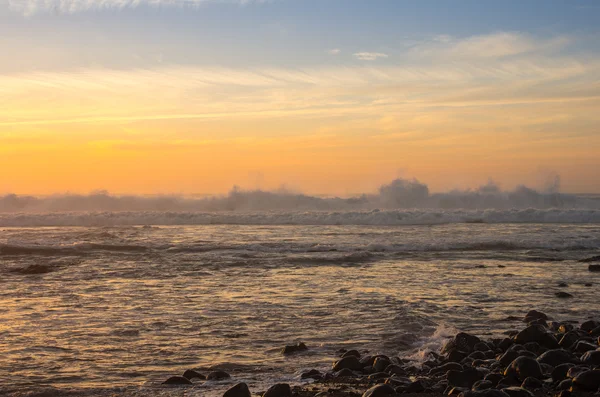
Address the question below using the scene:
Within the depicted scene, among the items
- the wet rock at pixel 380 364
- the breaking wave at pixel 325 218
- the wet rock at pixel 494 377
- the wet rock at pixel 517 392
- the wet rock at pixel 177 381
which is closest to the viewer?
the wet rock at pixel 517 392

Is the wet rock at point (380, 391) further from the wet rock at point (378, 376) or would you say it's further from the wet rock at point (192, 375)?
the wet rock at point (192, 375)

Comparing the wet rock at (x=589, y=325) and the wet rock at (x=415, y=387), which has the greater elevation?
the wet rock at (x=415, y=387)

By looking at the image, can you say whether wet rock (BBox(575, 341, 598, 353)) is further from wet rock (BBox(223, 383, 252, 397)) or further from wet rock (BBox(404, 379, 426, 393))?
wet rock (BBox(223, 383, 252, 397))

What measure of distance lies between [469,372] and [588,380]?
3.72 feet

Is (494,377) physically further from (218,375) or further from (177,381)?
(177,381)

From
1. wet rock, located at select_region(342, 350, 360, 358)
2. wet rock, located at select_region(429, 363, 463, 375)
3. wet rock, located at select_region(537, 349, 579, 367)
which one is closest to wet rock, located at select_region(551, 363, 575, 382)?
wet rock, located at select_region(537, 349, 579, 367)

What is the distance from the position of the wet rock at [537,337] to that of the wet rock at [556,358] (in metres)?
0.88

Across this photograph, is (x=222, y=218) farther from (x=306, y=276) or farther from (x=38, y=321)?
(x=38, y=321)

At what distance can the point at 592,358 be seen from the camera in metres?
6.67

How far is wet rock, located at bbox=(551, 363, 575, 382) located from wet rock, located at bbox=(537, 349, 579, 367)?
0.40m

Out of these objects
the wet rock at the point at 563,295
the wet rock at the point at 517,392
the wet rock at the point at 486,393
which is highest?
the wet rock at the point at 486,393

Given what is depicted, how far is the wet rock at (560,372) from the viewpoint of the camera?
619cm

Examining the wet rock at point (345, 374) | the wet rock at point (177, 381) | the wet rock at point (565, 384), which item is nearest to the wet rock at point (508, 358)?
the wet rock at point (565, 384)

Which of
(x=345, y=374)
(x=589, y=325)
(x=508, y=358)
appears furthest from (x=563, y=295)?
(x=345, y=374)
